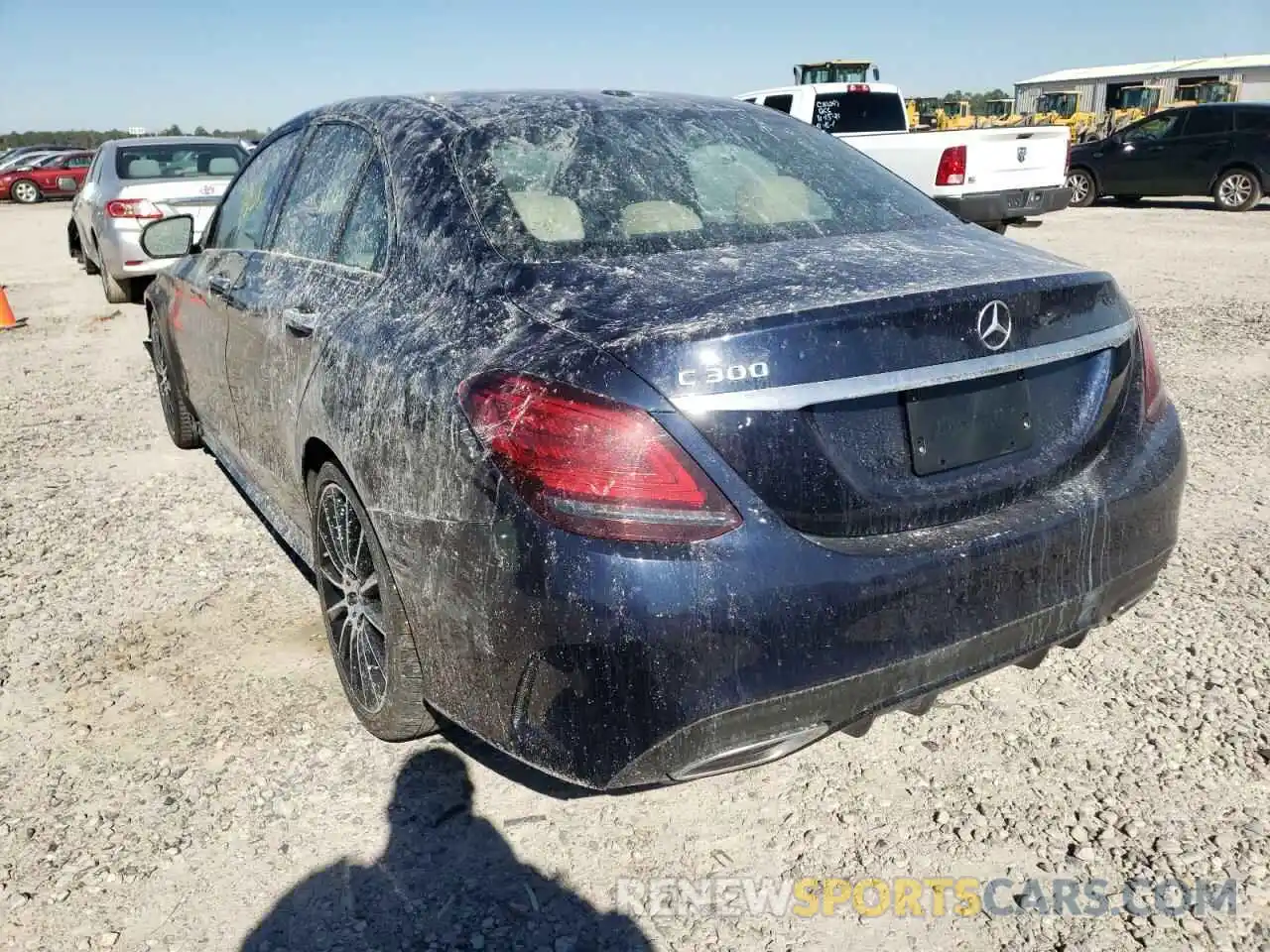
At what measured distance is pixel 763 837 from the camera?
2.44 m

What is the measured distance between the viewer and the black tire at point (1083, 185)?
18.5 m

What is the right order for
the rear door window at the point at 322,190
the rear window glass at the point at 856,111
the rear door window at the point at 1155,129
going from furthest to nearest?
the rear door window at the point at 1155,129 → the rear window glass at the point at 856,111 → the rear door window at the point at 322,190

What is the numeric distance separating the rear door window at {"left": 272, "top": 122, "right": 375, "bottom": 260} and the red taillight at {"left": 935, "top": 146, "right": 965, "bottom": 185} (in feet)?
29.3

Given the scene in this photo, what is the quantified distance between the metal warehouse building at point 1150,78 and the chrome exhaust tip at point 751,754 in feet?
154

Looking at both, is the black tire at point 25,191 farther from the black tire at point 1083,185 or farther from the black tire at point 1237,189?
the black tire at point 1237,189

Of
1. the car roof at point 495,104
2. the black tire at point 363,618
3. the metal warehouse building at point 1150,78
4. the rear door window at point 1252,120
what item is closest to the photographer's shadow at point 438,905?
the black tire at point 363,618

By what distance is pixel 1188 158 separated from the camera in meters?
17.2

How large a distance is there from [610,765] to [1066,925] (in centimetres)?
102

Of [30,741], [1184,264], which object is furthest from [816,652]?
[1184,264]

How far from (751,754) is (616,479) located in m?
0.59

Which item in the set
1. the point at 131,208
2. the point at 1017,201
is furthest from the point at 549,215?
the point at 1017,201

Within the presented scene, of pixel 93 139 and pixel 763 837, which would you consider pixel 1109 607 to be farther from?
pixel 93 139

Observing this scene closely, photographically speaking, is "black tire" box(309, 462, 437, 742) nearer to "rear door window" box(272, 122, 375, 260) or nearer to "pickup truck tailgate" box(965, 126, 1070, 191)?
"rear door window" box(272, 122, 375, 260)

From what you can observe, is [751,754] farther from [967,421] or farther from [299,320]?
[299,320]
